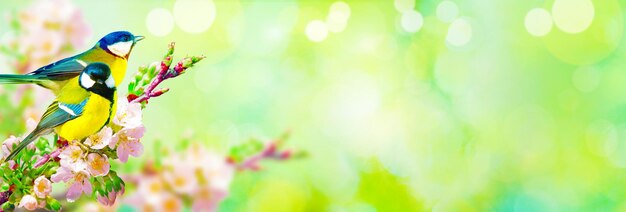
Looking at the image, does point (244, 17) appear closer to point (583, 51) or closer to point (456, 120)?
point (456, 120)

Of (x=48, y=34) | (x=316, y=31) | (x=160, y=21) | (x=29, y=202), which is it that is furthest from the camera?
(x=316, y=31)

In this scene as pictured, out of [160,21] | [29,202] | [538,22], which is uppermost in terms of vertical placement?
[538,22]

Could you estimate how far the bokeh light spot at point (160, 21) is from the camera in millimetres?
1340

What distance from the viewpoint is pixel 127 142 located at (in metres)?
0.37

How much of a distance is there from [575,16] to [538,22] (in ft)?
0.30

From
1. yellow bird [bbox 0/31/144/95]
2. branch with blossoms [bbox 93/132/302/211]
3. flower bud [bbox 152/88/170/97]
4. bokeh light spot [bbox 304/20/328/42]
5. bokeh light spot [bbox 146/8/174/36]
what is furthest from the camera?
bokeh light spot [bbox 304/20/328/42]

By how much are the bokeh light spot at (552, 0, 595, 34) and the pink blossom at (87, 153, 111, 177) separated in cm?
131

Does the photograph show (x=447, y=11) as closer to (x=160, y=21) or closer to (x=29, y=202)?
(x=160, y=21)

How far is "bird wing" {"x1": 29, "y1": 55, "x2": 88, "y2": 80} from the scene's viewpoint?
472 millimetres

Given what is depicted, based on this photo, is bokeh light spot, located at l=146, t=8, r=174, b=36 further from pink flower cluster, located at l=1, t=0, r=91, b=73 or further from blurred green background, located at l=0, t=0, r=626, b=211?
pink flower cluster, located at l=1, t=0, r=91, b=73

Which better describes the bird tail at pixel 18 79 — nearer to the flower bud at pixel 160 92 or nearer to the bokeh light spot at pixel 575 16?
the flower bud at pixel 160 92

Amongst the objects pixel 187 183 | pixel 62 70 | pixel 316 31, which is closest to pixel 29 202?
pixel 62 70

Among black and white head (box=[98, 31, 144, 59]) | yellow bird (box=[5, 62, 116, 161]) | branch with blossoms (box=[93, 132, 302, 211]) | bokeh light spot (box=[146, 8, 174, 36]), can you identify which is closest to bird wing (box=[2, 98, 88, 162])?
yellow bird (box=[5, 62, 116, 161])

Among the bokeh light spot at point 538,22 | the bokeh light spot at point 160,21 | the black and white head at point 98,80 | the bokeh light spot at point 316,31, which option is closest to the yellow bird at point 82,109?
the black and white head at point 98,80
